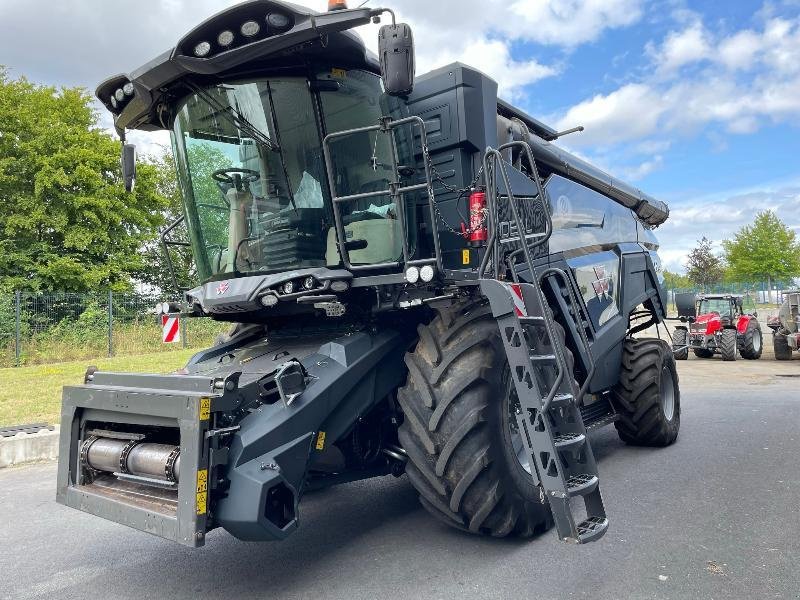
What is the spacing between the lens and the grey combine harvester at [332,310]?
3.28 metres

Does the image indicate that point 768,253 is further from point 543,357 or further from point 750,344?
point 543,357

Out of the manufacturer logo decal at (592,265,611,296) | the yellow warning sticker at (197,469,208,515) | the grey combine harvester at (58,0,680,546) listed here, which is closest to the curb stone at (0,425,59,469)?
the grey combine harvester at (58,0,680,546)

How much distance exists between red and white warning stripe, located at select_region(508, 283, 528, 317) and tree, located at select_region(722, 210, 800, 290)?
45.7 m

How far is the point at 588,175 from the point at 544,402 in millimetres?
4303

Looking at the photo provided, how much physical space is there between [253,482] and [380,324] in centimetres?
156

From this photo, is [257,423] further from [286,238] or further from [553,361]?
[553,361]

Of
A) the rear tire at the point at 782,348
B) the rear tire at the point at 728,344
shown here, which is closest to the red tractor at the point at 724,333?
the rear tire at the point at 728,344

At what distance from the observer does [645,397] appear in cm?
655

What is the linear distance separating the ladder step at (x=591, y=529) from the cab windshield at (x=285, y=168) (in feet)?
6.51

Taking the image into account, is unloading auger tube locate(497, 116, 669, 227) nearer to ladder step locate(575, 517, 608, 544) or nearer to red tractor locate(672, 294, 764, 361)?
ladder step locate(575, 517, 608, 544)

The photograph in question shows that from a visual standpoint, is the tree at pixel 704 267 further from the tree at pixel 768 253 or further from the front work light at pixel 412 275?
the front work light at pixel 412 275

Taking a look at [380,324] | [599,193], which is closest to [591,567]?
[380,324]

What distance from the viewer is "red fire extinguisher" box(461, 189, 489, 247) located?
14.5ft

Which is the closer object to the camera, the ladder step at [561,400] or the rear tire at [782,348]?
the ladder step at [561,400]
